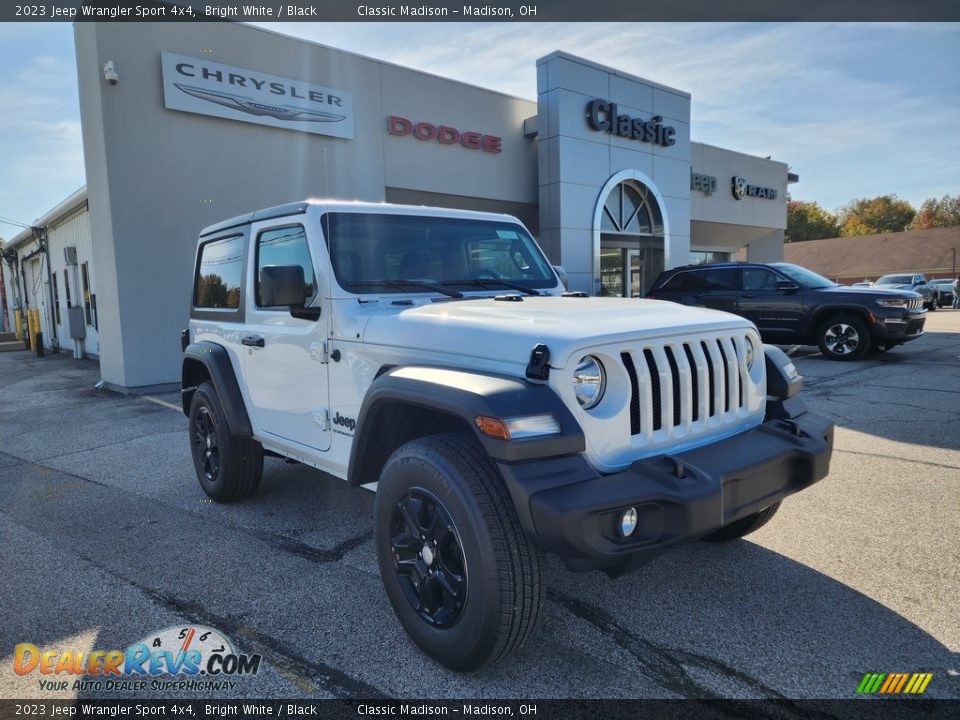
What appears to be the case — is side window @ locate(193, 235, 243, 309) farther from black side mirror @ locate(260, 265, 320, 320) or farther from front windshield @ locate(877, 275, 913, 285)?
front windshield @ locate(877, 275, 913, 285)

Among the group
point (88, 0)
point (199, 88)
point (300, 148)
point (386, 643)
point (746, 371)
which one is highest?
point (88, 0)

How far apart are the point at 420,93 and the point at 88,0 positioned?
5726 millimetres

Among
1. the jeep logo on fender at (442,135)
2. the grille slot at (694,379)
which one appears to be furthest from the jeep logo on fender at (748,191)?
the grille slot at (694,379)

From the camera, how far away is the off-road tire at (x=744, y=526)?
343cm

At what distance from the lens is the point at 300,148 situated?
11.3 metres

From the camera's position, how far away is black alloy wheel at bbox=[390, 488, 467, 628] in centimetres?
248

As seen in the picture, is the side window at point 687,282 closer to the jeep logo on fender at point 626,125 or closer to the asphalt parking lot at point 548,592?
the jeep logo on fender at point 626,125

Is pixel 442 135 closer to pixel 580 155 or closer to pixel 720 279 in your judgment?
pixel 580 155

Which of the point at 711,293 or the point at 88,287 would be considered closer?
the point at 711,293

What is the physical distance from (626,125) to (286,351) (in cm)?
1376

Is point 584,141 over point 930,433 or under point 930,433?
over

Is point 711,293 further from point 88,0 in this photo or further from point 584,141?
point 88,0

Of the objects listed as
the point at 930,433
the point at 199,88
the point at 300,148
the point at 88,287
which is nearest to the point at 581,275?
the point at 300,148

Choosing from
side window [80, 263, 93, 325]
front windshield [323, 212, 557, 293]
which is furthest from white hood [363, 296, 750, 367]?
side window [80, 263, 93, 325]
